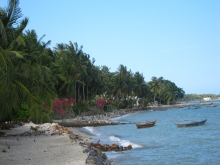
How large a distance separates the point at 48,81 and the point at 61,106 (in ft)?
20.9

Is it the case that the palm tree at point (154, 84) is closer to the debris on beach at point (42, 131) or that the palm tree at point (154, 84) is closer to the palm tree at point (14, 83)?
the debris on beach at point (42, 131)

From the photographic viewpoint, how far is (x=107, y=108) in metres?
74.2

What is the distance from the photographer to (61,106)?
45312 mm

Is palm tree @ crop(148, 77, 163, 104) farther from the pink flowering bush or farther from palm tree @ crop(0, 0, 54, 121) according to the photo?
palm tree @ crop(0, 0, 54, 121)

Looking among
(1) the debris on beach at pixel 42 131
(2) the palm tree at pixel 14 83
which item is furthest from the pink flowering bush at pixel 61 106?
(2) the palm tree at pixel 14 83

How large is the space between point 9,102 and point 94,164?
6.00 m

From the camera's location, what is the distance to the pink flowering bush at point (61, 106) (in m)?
44.1

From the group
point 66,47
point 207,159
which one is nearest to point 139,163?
point 207,159

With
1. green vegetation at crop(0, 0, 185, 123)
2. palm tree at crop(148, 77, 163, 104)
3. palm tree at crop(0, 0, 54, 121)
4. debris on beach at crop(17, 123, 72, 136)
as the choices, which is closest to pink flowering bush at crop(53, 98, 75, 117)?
green vegetation at crop(0, 0, 185, 123)

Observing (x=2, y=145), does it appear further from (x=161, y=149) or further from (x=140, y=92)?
(x=140, y=92)

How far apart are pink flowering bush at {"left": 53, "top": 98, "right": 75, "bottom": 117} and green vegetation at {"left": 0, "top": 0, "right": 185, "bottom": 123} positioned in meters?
0.15

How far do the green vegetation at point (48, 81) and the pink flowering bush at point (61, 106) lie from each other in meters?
0.15

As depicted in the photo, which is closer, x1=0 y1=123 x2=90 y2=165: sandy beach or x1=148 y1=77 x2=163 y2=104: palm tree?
Result: x1=0 y1=123 x2=90 y2=165: sandy beach

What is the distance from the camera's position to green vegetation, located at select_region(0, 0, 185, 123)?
46.4 ft
